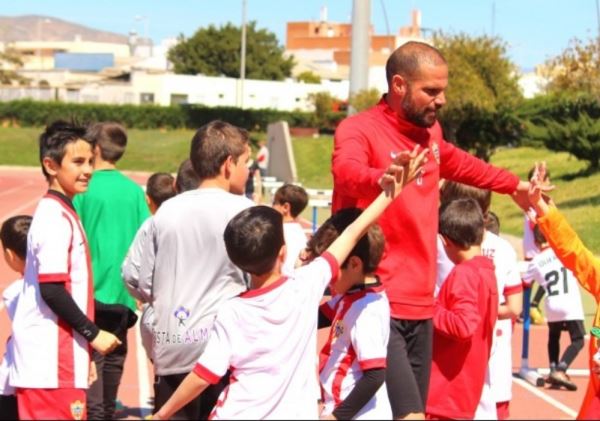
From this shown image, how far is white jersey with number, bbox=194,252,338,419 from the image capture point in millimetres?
3732

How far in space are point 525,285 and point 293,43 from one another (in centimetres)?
15834

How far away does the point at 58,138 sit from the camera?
482 centimetres

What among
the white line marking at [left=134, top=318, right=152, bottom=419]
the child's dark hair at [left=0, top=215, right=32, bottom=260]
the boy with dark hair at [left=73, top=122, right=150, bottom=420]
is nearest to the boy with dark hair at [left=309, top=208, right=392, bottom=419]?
the child's dark hair at [left=0, top=215, right=32, bottom=260]

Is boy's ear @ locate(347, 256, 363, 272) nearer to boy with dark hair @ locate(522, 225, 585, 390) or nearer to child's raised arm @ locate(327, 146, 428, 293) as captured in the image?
child's raised arm @ locate(327, 146, 428, 293)

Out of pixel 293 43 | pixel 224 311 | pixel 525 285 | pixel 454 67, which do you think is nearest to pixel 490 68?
pixel 454 67

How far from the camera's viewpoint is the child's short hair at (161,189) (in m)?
7.34

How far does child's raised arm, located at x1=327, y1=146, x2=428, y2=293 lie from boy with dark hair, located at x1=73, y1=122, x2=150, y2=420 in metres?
2.51

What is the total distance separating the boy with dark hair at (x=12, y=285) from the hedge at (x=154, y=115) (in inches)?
2354

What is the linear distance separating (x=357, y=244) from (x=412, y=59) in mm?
774

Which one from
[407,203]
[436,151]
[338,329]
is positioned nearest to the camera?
[338,329]

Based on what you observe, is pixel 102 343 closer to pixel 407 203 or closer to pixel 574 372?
pixel 407 203

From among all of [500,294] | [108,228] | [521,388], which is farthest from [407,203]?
[521,388]

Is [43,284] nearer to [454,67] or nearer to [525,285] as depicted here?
[525,285]

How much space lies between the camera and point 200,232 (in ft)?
14.9
